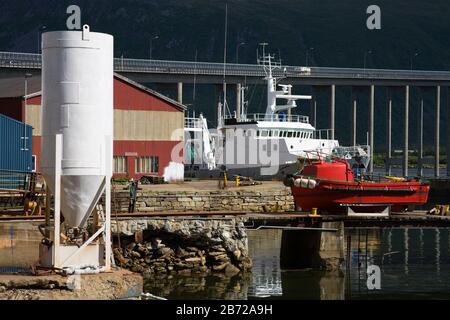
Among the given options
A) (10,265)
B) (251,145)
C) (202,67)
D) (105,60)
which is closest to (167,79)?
(202,67)

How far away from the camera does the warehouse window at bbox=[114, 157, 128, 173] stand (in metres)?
58.8

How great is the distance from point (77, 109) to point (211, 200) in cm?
2716

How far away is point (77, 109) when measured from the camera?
21.4 metres

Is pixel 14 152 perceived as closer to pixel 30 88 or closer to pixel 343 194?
pixel 30 88

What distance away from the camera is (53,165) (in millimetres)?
21438

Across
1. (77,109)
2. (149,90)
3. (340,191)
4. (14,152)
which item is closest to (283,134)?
(149,90)

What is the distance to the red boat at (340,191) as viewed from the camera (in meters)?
41.3

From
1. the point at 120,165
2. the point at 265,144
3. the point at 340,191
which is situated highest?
the point at 265,144

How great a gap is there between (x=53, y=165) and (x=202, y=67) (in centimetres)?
7125

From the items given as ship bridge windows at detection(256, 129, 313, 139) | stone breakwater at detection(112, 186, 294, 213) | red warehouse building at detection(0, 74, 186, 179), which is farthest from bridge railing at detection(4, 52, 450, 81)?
stone breakwater at detection(112, 186, 294, 213)

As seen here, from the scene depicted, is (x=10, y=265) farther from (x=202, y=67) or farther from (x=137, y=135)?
(x=202, y=67)

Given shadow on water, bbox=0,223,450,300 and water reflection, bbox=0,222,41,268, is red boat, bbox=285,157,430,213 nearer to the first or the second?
shadow on water, bbox=0,223,450,300
